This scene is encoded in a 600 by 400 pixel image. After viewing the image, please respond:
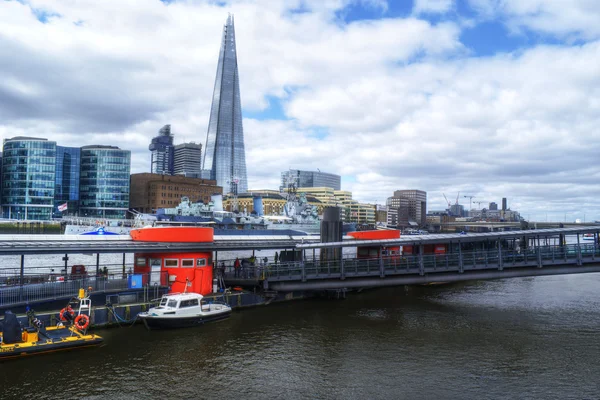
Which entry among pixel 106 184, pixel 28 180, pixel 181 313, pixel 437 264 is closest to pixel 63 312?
pixel 181 313

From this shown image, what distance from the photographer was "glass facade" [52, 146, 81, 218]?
192250 mm

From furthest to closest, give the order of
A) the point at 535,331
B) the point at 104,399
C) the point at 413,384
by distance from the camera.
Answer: the point at 535,331 < the point at 413,384 < the point at 104,399

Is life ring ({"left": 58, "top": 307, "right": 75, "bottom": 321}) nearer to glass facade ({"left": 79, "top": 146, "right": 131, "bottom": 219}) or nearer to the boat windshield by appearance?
the boat windshield

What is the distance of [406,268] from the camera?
38312mm

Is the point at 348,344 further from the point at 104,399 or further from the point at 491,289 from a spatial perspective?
the point at 491,289

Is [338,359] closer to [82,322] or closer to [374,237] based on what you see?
[82,322]

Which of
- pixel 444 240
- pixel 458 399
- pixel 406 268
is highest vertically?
pixel 444 240

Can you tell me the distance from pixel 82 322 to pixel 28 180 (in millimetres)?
165161

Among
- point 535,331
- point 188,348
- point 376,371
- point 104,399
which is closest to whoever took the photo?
point 104,399

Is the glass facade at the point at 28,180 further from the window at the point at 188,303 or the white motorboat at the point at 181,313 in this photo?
the window at the point at 188,303

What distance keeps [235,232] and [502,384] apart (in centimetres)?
10337

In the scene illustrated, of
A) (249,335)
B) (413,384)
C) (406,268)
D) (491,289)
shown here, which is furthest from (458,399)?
(491,289)

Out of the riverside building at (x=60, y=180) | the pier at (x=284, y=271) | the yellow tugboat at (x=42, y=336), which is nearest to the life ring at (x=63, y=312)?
the yellow tugboat at (x=42, y=336)

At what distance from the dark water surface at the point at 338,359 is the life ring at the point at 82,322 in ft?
6.12
